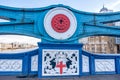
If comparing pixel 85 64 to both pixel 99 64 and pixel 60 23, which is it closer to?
pixel 99 64

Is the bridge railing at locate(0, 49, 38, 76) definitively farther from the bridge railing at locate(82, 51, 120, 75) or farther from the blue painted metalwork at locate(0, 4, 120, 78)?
the bridge railing at locate(82, 51, 120, 75)

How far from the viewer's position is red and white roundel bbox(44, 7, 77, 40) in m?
12.4

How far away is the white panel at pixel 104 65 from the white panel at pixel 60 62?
224 centimetres

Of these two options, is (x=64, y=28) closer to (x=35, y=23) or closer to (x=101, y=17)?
(x=35, y=23)

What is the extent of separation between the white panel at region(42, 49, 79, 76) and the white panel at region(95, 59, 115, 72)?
2.24m

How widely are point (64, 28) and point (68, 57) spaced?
2.15 m

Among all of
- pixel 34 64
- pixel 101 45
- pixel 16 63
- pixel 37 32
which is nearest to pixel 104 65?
pixel 34 64

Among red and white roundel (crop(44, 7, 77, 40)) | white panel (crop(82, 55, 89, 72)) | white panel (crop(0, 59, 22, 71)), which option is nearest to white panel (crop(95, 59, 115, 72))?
white panel (crop(82, 55, 89, 72))

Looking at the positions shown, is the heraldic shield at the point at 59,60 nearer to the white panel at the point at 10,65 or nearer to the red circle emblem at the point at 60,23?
the red circle emblem at the point at 60,23

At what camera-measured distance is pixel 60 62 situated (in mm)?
11898

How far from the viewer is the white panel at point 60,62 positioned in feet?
38.1

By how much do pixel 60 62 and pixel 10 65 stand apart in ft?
11.9

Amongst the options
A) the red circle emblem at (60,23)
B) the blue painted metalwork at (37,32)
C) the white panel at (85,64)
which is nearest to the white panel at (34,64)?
the blue painted metalwork at (37,32)

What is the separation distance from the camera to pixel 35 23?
12383 millimetres
